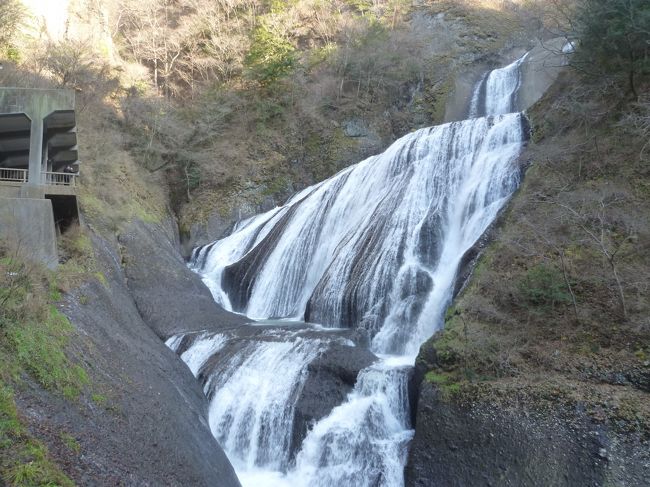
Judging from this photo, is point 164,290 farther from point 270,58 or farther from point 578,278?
point 270,58

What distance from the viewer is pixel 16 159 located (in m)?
20.8

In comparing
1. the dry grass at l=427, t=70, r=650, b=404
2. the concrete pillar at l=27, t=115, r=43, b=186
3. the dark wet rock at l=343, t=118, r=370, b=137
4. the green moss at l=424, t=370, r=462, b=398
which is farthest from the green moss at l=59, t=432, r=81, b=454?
the dark wet rock at l=343, t=118, r=370, b=137

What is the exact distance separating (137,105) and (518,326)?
91.7ft

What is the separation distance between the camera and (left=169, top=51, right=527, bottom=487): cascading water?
1139 centimetres

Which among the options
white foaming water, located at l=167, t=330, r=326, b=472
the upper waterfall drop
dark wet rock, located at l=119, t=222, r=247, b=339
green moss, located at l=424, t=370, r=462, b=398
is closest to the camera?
green moss, located at l=424, t=370, r=462, b=398

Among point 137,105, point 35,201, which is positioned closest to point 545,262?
point 35,201

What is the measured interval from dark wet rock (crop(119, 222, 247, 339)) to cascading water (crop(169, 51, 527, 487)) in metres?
1.64

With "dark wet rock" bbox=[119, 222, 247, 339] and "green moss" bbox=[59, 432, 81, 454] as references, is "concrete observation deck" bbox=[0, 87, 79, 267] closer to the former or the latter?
"dark wet rock" bbox=[119, 222, 247, 339]

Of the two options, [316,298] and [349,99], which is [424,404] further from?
[349,99]

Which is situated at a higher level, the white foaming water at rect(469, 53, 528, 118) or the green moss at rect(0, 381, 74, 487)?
the white foaming water at rect(469, 53, 528, 118)

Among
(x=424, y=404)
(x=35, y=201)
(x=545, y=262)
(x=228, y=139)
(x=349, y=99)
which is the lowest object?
(x=424, y=404)

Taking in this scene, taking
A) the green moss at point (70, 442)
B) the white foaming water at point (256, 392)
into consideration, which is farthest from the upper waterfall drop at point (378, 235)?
the green moss at point (70, 442)

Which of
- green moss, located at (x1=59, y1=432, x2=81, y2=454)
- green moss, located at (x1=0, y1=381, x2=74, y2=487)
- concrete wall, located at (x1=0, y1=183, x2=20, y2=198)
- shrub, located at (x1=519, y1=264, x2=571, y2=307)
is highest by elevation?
concrete wall, located at (x1=0, y1=183, x2=20, y2=198)

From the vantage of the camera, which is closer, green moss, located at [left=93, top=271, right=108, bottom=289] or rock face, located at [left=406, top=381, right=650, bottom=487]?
rock face, located at [left=406, top=381, right=650, bottom=487]
